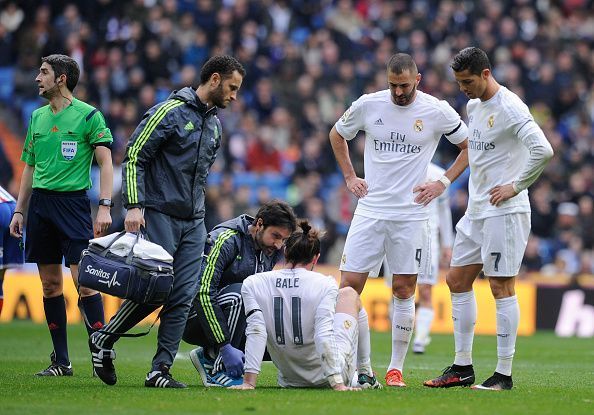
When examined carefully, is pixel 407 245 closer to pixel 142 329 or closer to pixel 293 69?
pixel 142 329

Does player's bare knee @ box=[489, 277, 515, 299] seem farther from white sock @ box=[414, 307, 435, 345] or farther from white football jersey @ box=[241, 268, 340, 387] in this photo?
white sock @ box=[414, 307, 435, 345]

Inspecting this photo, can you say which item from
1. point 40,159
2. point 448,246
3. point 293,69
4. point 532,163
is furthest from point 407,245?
point 293,69

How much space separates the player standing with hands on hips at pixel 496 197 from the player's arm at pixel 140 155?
234 centimetres

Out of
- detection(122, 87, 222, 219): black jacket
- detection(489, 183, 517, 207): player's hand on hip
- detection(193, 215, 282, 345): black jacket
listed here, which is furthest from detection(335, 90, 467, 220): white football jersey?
detection(122, 87, 222, 219): black jacket

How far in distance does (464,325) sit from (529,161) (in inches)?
59.7

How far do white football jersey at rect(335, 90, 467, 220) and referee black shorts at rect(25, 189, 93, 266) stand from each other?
2.36 meters

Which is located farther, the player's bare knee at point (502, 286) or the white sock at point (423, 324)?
the white sock at point (423, 324)

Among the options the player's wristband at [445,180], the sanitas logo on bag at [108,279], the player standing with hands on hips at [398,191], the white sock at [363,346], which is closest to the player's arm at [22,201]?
the sanitas logo on bag at [108,279]

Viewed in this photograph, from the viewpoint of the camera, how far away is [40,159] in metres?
10.1

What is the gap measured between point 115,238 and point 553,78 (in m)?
17.6

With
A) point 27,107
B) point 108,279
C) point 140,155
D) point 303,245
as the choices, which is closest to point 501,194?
point 303,245

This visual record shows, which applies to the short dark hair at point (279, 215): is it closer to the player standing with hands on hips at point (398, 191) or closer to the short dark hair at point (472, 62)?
the player standing with hands on hips at point (398, 191)

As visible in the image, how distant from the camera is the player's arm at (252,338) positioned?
8.47 meters

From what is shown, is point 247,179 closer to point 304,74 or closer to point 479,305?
point 304,74
